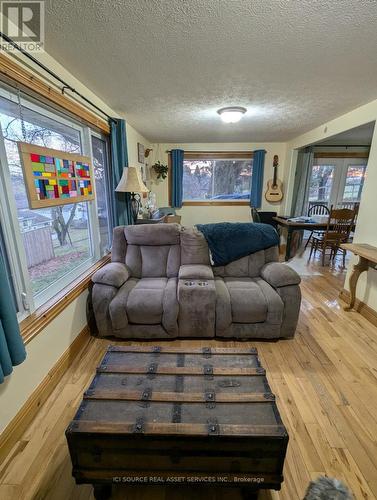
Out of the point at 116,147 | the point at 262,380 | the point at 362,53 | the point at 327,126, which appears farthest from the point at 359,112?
the point at 262,380

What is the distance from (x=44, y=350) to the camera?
1562 mm

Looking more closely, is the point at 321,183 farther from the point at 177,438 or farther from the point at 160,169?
the point at 177,438

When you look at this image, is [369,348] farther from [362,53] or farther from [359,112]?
[359,112]

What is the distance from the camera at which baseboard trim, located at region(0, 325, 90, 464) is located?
122 centimetres

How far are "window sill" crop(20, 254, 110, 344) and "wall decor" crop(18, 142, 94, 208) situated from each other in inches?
27.1

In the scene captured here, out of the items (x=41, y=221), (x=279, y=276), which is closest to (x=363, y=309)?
(x=279, y=276)

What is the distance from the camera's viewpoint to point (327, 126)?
329 centimetres

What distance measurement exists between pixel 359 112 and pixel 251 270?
7.09 ft

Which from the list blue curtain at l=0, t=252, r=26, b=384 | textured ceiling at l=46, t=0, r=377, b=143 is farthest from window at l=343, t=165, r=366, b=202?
blue curtain at l=0, t=252, r=26, b=384

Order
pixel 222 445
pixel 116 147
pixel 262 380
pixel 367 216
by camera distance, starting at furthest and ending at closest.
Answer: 1. pixel 116 147
2. pixel 367 216
3. pixel 262 380
4. pixel 222 445

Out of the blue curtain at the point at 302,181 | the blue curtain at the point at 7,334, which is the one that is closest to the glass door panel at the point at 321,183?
the blue curtain at the point at 302,181

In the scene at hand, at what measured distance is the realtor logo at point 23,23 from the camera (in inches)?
45.3

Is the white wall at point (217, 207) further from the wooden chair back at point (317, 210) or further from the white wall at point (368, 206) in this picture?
the white wall at point (368, 206)

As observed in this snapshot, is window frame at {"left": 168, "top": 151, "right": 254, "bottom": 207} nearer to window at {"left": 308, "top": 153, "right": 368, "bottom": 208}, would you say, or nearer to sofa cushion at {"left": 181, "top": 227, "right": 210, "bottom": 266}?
window at {"left": 308, "top": 153, "right": 368, "bottom": 208}
